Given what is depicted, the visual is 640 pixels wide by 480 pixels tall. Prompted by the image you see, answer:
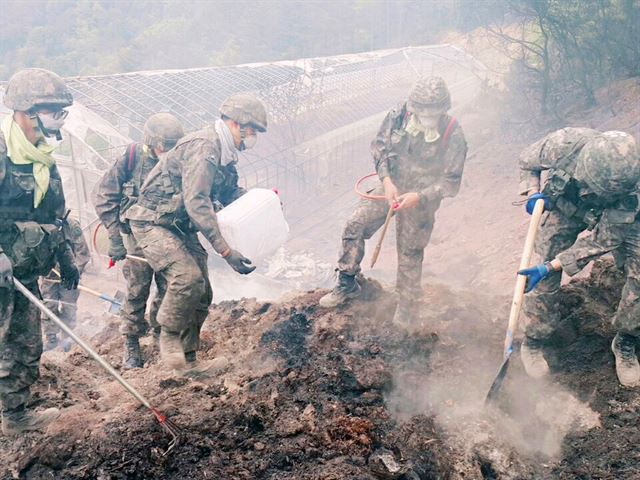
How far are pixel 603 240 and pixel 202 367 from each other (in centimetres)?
315

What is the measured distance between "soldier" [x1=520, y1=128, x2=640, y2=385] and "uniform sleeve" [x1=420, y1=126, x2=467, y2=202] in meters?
0.73

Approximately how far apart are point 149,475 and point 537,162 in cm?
363

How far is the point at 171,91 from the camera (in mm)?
13523

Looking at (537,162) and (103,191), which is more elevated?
(537,162)

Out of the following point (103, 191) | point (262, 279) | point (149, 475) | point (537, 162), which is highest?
point (537, 162)

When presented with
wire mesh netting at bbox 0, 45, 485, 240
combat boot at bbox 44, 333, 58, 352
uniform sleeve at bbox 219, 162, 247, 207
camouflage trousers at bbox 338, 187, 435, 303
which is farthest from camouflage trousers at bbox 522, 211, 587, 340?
wire mesh netting at bbox 0, 45, 485, 240

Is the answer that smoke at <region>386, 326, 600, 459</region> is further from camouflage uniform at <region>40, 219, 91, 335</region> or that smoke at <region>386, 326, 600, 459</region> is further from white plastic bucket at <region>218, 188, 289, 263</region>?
camouflage uniform at <region>40, 219, 91, 335</region>

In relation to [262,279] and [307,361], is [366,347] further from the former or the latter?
[262,279]

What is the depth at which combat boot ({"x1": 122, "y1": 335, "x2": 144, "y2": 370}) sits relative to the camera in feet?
15.5

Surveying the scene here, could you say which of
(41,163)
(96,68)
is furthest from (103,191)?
(96,68)

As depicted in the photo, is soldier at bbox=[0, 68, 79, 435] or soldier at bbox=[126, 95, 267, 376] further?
soldier at bbox=[126, 95, 267, 376]

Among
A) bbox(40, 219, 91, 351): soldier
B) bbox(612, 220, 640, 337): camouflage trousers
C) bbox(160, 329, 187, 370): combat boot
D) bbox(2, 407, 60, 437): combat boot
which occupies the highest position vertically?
bbox(612, 220, 640, 337): camouflage trousers

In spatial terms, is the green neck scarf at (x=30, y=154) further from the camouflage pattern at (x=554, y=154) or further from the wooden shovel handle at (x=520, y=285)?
the camouflage pattern at (x=554, y=154)

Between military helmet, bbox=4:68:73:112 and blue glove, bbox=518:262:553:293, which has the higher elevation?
military helmet, bbox=4:68:73:112
